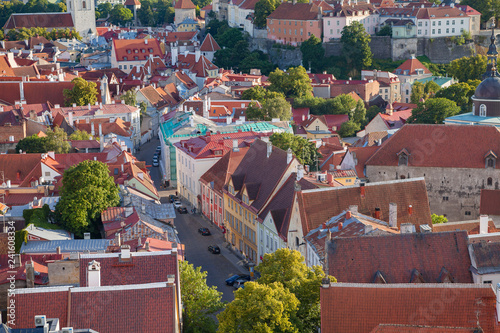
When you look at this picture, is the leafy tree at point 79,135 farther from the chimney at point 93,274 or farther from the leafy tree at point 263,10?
the leafy tree at point 263,10

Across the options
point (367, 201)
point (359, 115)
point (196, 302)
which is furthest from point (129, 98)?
point (196, 302)

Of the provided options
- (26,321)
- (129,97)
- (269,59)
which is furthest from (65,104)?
(26,321)

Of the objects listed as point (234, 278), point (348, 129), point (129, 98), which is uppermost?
point (129, 98)

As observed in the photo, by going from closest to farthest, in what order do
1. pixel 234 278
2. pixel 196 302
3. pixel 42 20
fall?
pixel 196 302 → pixel 234 278 → pixel 42 20

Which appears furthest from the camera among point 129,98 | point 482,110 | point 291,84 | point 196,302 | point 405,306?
point 291,84

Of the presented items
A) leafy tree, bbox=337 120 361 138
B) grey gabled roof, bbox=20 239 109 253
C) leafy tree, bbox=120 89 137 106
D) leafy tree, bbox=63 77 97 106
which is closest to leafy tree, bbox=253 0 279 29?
leafy tree, bbox=120 89 137 106

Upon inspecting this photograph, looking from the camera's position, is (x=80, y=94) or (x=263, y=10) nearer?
(x=80, y=94)

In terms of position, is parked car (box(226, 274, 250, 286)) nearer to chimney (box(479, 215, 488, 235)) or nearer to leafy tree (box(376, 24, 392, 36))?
chimney (box(479, 215, 488, 235))

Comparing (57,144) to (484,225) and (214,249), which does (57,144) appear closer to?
(214,249)

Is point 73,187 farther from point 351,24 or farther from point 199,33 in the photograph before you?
point 199,33
